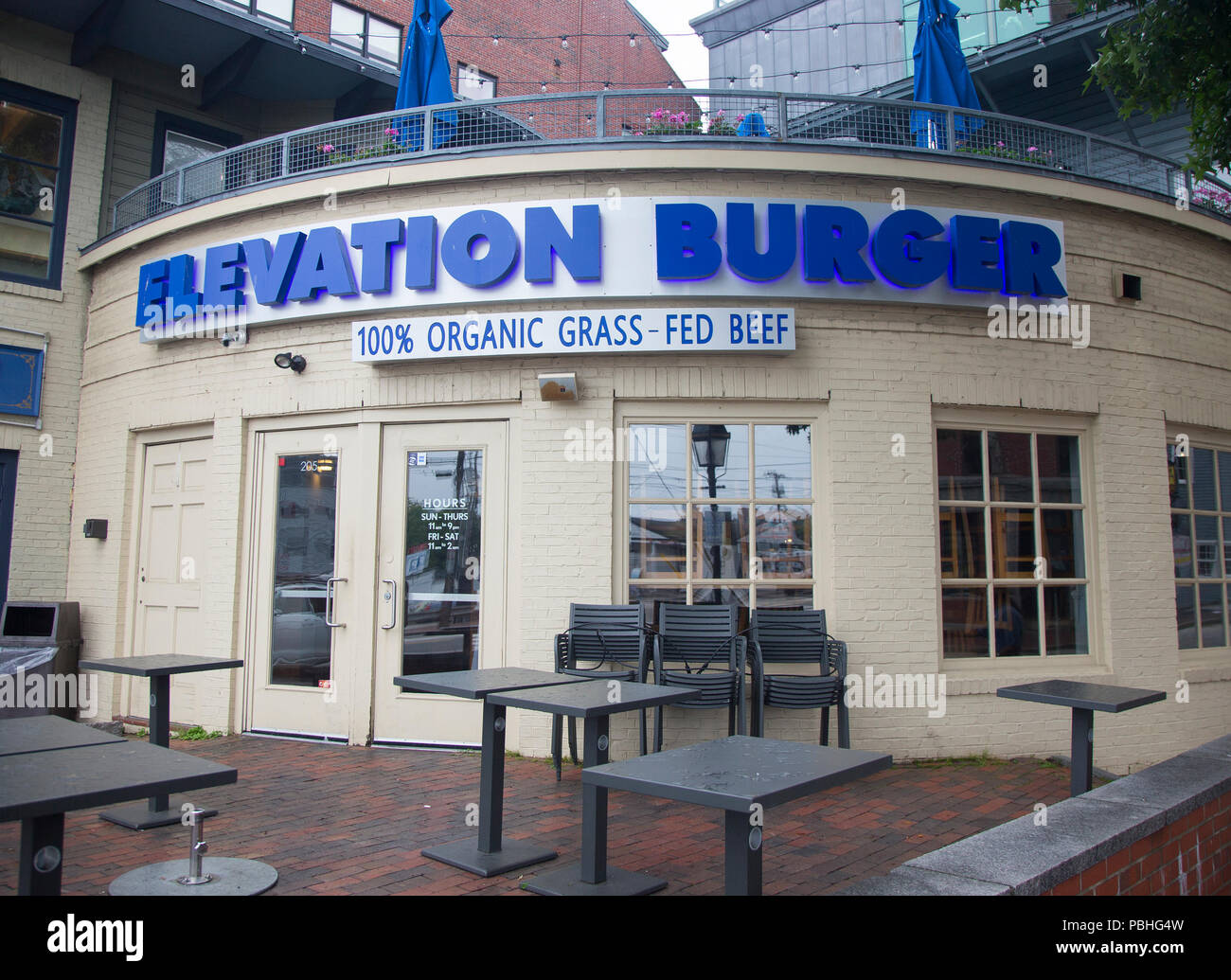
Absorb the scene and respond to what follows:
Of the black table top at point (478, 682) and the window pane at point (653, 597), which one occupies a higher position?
the window pane at point (653, 597)

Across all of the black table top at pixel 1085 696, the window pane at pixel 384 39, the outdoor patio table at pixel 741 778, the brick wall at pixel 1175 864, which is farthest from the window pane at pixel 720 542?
the window pane at pixel 384 39

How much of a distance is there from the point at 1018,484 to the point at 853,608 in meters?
1.72

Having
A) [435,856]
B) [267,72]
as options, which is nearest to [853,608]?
[435,856]

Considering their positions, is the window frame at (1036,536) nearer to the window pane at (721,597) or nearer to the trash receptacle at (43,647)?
the window pane at (721,597)

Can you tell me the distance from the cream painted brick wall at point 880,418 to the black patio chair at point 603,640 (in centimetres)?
16

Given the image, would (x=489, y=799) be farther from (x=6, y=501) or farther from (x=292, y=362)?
(x=6, y=501)

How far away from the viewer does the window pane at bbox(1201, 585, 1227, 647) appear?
25.1 feet

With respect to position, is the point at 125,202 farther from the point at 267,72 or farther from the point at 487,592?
the point at 487,592

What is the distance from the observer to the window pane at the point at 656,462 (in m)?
6.54

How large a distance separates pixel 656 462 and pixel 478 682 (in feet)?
8.46

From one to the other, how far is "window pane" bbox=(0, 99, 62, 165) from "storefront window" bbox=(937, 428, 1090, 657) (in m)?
8.67

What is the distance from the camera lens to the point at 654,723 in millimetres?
6078

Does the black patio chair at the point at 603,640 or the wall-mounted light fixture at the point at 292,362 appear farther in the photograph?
the wall-mounted light fixture at the point at 292,362
